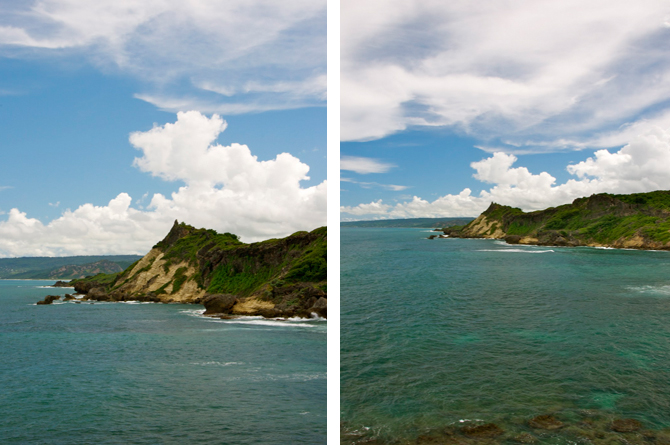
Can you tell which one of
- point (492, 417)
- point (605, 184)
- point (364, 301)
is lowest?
point (492, 417)

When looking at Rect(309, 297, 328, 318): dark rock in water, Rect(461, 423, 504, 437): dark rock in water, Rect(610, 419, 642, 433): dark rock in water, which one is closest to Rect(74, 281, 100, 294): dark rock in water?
Rect(309, 297, 328, 318): dark rock in water

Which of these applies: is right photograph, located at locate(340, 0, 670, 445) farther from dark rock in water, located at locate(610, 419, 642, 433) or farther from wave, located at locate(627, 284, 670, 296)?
wave, located at locate(627, 284, 670, 296)

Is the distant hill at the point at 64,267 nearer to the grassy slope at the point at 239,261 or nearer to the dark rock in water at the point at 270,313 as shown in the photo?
the grassy slope at the point at 239,261

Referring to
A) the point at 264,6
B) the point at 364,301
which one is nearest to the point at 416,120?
the point at 264,6

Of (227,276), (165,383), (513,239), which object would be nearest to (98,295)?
(227,276)

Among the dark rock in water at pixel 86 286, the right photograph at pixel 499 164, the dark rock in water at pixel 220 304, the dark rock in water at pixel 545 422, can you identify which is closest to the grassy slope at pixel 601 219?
the right photograph at pixel 499 164

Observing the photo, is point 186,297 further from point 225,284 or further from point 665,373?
point 665,373
